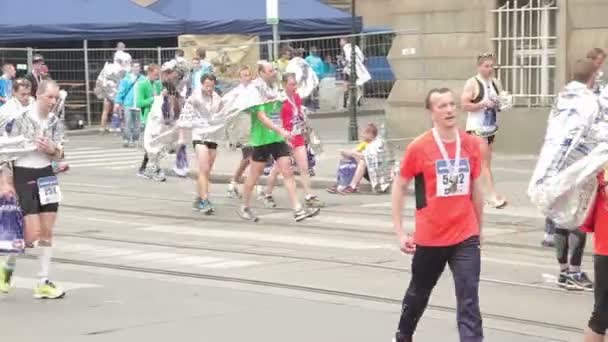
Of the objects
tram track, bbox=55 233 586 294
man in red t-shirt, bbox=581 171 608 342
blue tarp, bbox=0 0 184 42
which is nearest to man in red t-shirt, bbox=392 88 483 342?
man in red t-shirt, bbox=581 171 608 342

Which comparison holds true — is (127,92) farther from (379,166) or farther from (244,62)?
(379,166)

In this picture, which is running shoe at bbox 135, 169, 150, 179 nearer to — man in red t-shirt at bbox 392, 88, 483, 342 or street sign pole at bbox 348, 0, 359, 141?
street sign pole at bbox 348, 0, 359, 141

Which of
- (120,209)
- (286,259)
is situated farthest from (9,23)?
(286,259)

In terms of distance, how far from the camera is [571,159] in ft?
27.6

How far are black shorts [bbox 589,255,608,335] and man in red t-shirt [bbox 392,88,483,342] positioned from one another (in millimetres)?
635

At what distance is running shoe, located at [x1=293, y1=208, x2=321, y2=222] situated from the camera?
14.8 m

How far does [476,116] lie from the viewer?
14.9m

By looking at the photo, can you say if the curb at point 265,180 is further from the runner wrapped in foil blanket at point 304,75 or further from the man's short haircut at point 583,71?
the man's short haircut at point 583,71

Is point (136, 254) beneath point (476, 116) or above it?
beneath

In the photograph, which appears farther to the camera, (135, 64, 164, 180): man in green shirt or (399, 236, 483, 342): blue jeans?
(135, 64, 164, 180): man in green shirt

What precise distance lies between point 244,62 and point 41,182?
1668cm

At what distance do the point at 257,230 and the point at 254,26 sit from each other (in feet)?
60.2

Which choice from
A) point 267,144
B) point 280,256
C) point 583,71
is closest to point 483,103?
point 267,144

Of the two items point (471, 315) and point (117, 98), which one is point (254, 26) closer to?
point (117, 98)
